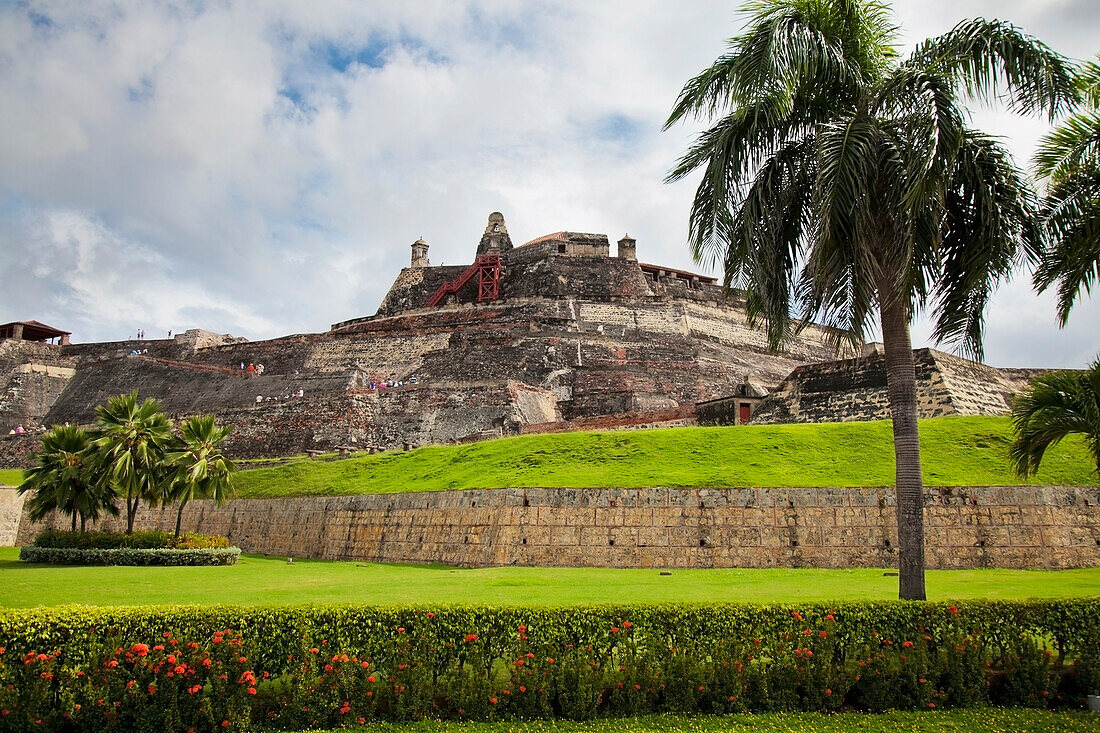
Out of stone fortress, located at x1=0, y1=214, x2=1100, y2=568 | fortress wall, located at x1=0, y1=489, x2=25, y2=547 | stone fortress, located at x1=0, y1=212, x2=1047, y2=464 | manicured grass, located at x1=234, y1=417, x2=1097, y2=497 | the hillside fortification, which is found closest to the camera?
stone fortress, located at x1=0, y1=214, x2=1100, y2=568

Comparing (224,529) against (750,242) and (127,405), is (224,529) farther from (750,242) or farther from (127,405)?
(750,242)

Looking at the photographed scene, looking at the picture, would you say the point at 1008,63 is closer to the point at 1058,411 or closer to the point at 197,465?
the point at 1058,411

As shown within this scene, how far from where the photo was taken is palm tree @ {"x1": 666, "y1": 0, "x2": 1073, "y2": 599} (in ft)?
27.5

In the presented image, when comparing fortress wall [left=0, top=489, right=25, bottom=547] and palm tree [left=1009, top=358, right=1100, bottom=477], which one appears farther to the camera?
fortress wall [left=0, top=489, right=25, bottom=547]

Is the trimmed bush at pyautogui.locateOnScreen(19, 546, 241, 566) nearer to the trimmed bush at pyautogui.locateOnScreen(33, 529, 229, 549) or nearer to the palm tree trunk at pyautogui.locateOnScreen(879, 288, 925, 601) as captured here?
the trimmed bush at pyautogui.locateOnScreen(33, 529, 229, 549)

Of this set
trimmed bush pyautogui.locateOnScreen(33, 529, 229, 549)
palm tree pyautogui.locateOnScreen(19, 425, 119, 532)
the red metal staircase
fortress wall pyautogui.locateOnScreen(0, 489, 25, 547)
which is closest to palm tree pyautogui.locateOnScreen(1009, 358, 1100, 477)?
trimmed bush pyautogui.locateOnScreen(33, 529, 229, 549)

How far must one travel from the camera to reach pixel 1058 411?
863 cm

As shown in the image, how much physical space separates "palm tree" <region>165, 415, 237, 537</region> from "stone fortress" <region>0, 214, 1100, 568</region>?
227 centimetres

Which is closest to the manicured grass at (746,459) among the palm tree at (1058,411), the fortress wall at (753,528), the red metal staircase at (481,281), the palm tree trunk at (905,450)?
the fortress wall at (753,528)

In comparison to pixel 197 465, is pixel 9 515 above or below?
below

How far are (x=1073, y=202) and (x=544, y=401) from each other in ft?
76.4

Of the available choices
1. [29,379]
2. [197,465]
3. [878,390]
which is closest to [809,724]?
[197,465]

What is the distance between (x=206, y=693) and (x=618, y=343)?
29.8 m

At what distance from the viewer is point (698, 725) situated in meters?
6.71
